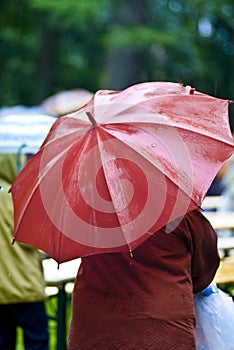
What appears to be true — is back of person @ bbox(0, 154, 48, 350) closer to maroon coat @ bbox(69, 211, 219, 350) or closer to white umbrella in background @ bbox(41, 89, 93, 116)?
maroon coat @ bbox(69, 211, 219, 350)

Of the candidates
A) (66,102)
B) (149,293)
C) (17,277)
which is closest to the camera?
(149,293)

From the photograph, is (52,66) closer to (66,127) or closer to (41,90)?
(41,90)

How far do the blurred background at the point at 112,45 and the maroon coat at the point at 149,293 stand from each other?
452 inches

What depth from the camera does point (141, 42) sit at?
14.6m

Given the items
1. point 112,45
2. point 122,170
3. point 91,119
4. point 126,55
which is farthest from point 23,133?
point 126,55

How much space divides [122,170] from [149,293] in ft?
1.63

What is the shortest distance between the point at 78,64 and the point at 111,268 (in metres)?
21.9

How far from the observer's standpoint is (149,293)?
3.20 metres

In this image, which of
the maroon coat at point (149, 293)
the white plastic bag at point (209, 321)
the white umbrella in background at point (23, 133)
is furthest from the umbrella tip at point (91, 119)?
the white umbrella in background at point (23, 133)

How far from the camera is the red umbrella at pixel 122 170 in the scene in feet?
10.1

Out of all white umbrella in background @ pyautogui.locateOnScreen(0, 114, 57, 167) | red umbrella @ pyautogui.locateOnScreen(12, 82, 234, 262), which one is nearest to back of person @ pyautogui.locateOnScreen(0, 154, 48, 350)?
white umbrella in background @ pyautogui.locateOnScreen(0, 114, 57, 167)

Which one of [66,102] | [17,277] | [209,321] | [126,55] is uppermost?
[209,321]

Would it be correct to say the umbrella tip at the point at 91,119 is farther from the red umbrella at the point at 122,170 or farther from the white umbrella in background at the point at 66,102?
the white umbrella in background at the point at 66,102

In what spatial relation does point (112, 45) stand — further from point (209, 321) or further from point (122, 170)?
point (122, 170)
